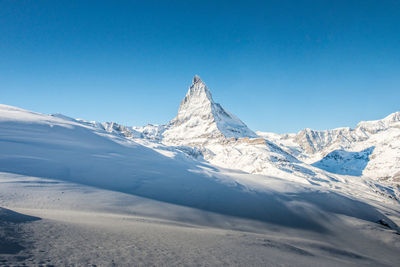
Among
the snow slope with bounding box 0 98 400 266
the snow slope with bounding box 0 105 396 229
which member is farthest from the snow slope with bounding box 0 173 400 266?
the snow slope with bounding box 0 105 396 229

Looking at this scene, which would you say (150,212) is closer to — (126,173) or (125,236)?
(125,236)

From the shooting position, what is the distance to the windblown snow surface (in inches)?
295

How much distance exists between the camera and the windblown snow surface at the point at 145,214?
7496mm

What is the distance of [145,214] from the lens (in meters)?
16.2

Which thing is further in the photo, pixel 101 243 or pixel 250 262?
pixel 250 262

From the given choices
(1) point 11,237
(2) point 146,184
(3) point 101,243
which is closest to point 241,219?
(2) point 146,184

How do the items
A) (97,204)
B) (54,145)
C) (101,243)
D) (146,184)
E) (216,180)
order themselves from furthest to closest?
(216,180) → (54,145) → (146,184) → (97,204) → (101,243)

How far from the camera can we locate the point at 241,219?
831 inches

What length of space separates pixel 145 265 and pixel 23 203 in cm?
1087

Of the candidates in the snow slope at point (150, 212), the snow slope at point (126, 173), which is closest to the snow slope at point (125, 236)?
the snow slope at point (150, 212)

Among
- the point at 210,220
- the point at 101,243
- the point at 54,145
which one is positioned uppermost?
the point at 54,145

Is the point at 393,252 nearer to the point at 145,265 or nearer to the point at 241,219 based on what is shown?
the point at 241,219

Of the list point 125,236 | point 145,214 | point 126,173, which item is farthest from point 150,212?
point 126,173

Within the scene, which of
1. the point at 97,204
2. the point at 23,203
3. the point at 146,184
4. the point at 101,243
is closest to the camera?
the point at 101,243
